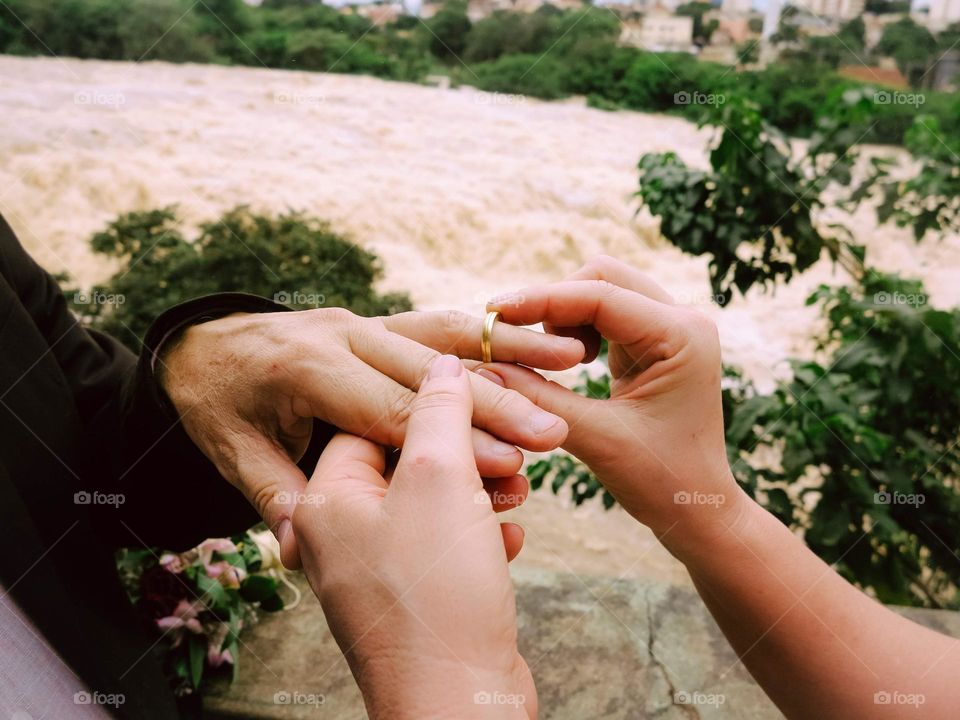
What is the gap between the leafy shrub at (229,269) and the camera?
4914 millimetres

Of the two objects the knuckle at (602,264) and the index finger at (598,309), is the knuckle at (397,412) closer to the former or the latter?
the index finger at (598,309)

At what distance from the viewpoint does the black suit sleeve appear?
1377mm

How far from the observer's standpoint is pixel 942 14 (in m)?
6.79

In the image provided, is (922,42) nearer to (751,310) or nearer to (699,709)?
(751,310)

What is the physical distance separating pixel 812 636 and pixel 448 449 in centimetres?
75

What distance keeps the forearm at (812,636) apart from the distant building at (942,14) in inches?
261

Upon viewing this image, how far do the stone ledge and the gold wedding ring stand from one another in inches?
29.7

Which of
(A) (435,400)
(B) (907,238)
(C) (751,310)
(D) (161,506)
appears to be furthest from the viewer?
(B) (907,238)

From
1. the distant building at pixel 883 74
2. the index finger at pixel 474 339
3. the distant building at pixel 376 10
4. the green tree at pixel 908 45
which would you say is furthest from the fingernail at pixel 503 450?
the distant building at pixel 376 10

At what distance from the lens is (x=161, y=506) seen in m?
1.43

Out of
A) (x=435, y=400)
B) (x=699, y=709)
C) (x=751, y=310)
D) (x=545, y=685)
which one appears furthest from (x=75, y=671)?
(x=751, y=310)

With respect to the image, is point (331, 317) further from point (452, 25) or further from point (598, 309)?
point (452, 25)

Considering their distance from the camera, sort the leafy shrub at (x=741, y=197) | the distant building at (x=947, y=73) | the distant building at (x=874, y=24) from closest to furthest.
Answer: the leafy shrub at (x=741, y=197), the distant building at (x=947, y=73), the distant building at (x=874, y=24)

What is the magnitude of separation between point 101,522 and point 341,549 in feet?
2.62
